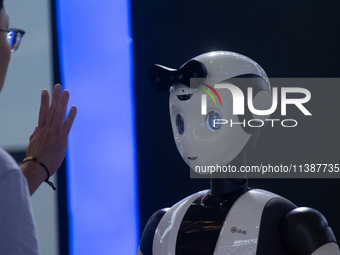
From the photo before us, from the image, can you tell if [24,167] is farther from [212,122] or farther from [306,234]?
[306,234]

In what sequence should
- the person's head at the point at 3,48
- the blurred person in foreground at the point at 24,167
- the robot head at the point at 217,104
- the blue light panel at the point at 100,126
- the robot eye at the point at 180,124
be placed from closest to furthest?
the blurred person in foreground at the point at 24,167
the person's head at the point at 3,48
the robot head at the point at 217,104
the robot eye at the point at 180,124
the blue light panel at the point at 100,126

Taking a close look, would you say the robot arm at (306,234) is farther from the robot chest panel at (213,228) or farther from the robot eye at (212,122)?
the robot eye at (212,122)

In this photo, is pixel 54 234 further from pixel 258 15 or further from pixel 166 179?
pixel 258 15

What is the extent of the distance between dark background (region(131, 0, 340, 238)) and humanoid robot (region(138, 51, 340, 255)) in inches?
38.9

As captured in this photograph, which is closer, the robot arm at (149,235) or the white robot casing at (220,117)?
the white robot casing at (220,117)

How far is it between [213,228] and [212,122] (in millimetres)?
346

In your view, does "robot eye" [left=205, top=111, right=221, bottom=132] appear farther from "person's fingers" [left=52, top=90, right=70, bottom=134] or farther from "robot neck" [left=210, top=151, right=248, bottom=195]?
"person's fingers" [left=52, top=90, right=70, bottom=134]

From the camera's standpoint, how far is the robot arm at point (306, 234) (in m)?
1.05

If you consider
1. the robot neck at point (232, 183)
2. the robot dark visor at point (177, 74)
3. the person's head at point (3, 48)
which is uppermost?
the person's head at point (3, 48)

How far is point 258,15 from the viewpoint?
221cm

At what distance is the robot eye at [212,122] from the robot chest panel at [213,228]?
0.82ft

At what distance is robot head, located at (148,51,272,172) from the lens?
119 cm

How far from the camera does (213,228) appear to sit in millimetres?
1162

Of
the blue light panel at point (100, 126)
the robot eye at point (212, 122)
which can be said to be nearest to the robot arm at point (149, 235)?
the robot eye at point (212, 122)
